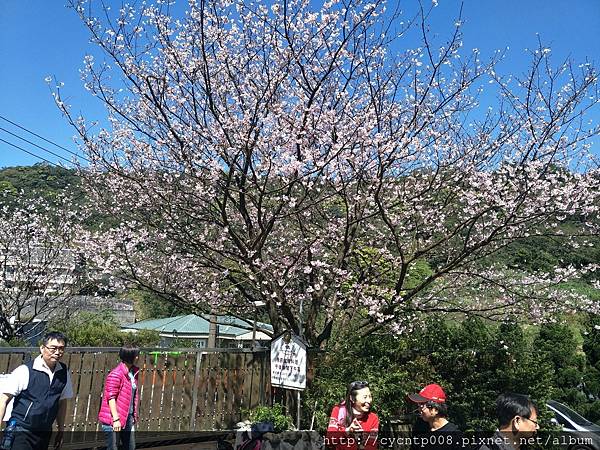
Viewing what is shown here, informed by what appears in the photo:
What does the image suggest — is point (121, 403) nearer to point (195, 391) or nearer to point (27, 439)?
point (27, 439)

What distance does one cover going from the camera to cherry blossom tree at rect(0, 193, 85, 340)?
573 inches

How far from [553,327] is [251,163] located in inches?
363

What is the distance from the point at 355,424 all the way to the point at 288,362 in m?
2.08

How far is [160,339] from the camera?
2155 centimetres

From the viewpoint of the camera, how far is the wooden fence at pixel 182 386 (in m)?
5.54

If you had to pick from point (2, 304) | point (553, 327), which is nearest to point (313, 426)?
point (553, 327)

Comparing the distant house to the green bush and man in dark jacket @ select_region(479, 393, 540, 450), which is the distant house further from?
man in dark jacket @ select_region(479, 393, 540, 450)

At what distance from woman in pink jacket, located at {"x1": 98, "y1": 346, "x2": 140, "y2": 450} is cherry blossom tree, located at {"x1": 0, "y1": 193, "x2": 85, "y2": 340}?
10.3 m

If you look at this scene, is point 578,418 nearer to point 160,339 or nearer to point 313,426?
point 313,426

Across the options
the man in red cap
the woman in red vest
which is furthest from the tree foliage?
the man in red cap

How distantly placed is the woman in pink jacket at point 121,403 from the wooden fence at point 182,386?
1.01 m

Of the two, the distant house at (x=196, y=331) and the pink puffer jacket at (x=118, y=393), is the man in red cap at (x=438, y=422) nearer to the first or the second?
the pink puffer jacket at (x=118, y=393)

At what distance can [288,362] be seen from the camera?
6.10 m

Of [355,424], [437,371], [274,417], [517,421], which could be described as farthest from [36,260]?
[517,421]
